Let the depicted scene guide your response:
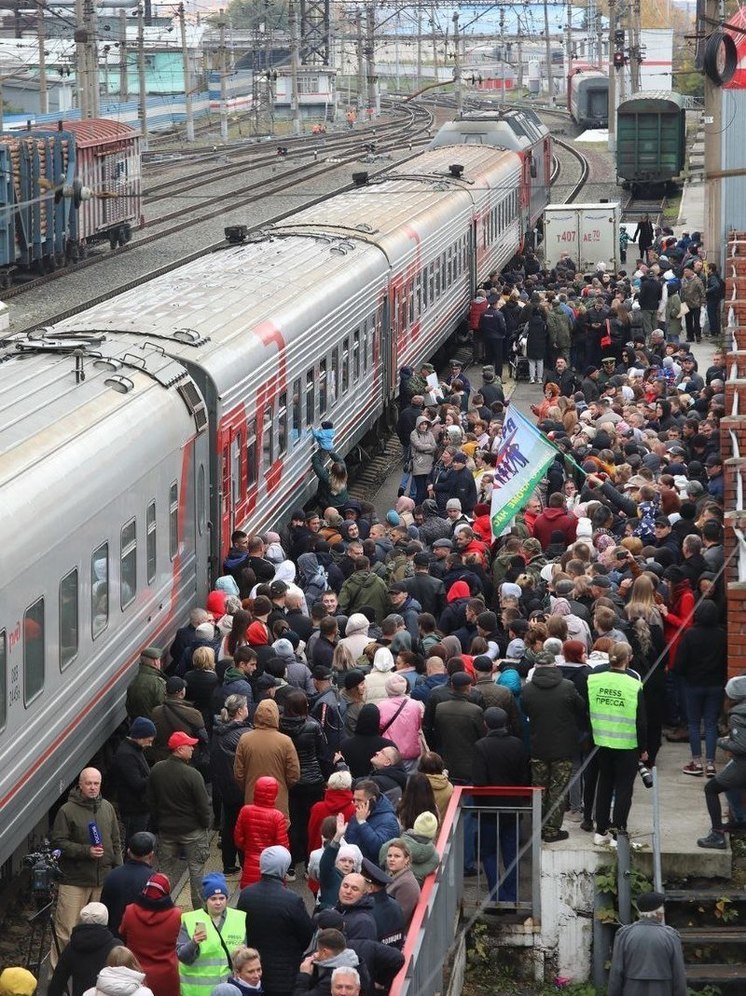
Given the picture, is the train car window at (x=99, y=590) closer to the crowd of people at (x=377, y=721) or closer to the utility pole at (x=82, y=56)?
the crowd of people at (x=377, y=721)

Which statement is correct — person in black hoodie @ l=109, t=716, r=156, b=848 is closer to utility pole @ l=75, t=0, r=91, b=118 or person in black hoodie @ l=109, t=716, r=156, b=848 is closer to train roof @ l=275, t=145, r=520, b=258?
train roof @ l=275, t=145, r=520, b=258

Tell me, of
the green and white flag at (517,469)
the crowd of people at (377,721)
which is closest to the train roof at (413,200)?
the crowd of people at (377,721)

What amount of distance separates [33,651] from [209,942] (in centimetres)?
302

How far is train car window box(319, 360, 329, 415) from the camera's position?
22.1 metres

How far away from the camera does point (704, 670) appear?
Result: 43.3 ft

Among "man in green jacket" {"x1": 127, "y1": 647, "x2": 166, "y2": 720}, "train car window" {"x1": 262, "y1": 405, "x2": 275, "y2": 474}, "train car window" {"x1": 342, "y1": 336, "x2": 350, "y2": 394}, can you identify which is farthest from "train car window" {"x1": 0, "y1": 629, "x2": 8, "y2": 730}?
"train car window" {"x1": 342, "y1": 336, "x2": 350, "y2": 394}

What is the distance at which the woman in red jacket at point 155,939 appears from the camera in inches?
385

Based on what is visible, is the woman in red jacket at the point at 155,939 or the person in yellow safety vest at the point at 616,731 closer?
the woman in red jacket at the point at 155,939

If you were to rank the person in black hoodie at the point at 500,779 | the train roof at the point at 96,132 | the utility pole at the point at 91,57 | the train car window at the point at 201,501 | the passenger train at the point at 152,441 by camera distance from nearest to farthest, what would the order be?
the passenger train at the point at 152,441, the person in black hoodie at the point at 500,779, the train car window at the point at 201,501, the train roof at the point at 96,132, the utility pole at the point at 91,57

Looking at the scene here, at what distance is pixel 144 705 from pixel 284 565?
2.93 meters

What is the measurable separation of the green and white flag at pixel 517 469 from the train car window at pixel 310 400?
4075 mm

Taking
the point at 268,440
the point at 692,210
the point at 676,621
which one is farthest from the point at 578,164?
the point at 676,621

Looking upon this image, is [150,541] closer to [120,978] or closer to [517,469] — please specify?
[517,469]

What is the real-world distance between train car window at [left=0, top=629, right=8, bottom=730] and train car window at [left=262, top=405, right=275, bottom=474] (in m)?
7.64
